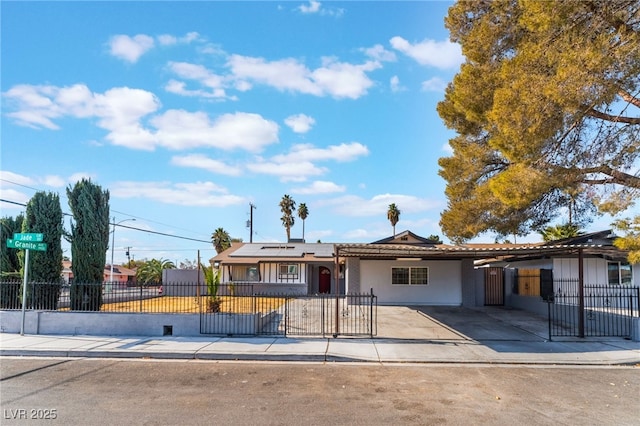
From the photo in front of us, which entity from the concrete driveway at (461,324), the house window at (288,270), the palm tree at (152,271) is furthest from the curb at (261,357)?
the palm tree at (152,271)

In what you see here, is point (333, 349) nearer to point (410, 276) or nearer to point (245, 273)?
point (410, 276)

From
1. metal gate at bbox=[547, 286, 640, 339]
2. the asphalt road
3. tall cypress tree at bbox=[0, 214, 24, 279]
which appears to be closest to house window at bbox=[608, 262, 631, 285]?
metal gate at bbox=[547, 286, 640, 339]

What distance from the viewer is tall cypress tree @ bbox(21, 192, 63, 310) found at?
46.8ft

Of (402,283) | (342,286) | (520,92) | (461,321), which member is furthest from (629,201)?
(342,286)

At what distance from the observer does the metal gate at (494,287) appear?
23953mm

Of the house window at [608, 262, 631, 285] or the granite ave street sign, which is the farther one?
the house window at [608, 262, 631, 285]

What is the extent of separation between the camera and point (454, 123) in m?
17.1

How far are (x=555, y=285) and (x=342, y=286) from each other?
17034 millimetres

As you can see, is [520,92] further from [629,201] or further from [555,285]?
[555,285]

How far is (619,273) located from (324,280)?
2010cm

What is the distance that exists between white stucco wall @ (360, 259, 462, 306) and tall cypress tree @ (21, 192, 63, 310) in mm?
14993

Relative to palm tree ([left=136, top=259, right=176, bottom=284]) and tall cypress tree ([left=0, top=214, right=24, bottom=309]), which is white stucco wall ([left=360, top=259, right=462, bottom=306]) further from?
palm tree ([left=136, top=259, right=176, bottom=284])

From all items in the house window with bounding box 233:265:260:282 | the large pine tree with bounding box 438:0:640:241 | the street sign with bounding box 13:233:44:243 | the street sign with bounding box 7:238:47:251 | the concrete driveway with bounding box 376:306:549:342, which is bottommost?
the concrete driveway with bounding box 376:306:549:342

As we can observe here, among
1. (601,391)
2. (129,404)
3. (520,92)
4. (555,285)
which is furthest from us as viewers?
(555,285)
